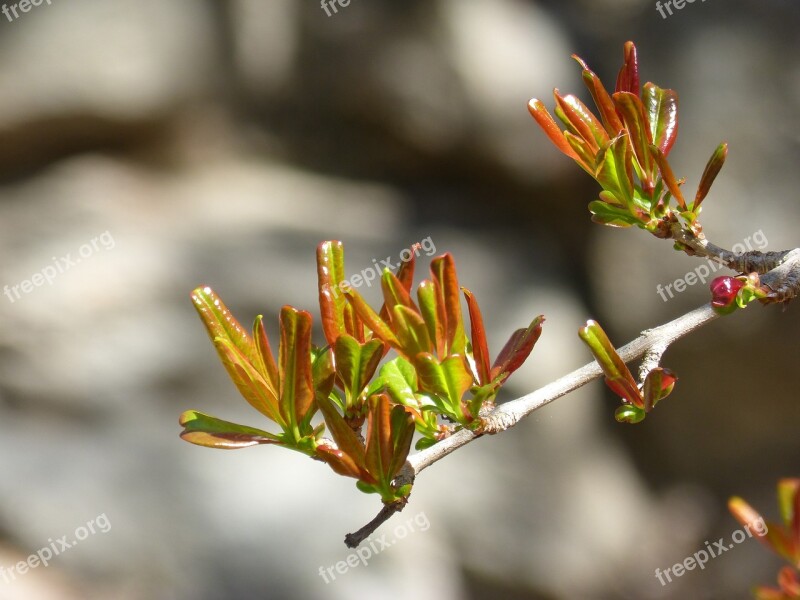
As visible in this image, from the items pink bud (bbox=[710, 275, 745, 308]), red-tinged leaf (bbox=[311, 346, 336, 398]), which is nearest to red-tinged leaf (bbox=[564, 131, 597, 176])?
pink bud (bbox=[710, 275, 745, 308])

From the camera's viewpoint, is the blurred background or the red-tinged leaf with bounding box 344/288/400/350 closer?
the red-tinged leaf with bounding box 344/288/400/350

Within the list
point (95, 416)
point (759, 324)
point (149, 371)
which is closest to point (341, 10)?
point (149, 371)

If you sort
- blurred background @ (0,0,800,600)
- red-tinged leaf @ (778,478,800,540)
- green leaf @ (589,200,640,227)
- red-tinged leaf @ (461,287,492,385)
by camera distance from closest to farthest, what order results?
red-tinged leaf @ (778,478,800,540), red-tinged leaf @ (461,287,492,385), green leaf @ (589,200,640,227), blurred background @ (0,0,800,600)

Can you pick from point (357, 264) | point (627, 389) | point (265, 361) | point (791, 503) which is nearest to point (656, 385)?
point (627, 389)

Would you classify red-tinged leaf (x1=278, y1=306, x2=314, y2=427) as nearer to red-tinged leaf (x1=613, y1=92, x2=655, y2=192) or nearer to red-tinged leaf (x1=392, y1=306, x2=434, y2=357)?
red-tinged leaf (x1=392, y1=306, x2=434, y2=357)

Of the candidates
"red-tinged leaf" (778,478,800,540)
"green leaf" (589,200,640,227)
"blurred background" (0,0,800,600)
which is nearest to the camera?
"red-tinged leaf" (778,478,800,540)

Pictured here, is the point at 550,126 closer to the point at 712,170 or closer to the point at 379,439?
the point at 712,170

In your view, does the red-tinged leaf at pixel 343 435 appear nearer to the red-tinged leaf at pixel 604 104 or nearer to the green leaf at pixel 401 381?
the green leaf at pixel 401 381
